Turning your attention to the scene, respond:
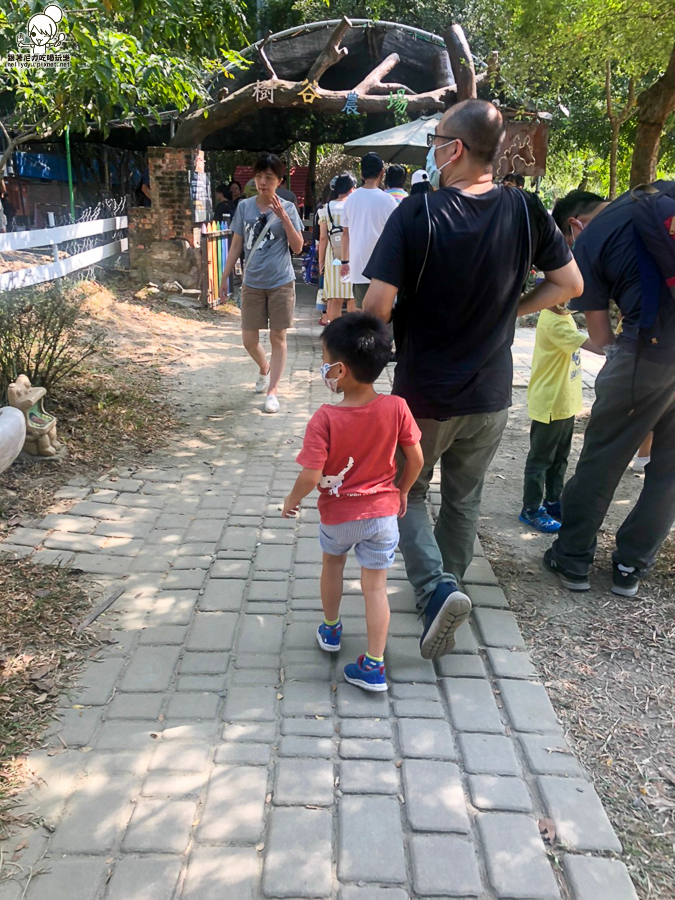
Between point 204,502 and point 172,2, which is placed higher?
point 172,2

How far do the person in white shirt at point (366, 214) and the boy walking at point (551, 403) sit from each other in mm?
2431

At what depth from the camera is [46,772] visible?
2.25 m

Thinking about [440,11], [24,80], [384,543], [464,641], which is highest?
[440,11]

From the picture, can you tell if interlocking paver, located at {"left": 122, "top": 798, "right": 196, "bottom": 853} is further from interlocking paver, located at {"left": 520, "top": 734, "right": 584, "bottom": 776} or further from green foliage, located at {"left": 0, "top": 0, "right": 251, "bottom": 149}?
green foliage, located at {"left": 0, "top": 0, "right": 251, "bottom": 149}

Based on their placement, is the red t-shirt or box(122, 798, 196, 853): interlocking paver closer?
box(122, 798, 196, 853): interlocking paver

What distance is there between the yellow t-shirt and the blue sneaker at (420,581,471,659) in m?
1.48

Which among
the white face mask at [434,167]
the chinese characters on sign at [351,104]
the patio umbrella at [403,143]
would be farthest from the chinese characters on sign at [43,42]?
the chinese characters on sign at [351,104]

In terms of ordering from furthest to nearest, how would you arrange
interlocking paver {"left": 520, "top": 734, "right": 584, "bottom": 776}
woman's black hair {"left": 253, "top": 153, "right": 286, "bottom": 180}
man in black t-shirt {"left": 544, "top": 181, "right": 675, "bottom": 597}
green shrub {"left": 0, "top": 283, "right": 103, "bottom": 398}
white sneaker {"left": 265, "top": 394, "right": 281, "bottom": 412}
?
white sneaker {"left": 265, "top": 394, "right": 281, "bottom": 412} < woman's black hair {"left": 253, "top": 153, "right": 286, "bottom": 180} < green shrub {"left": 0, "top": 283, "right": 103, "bottom": 398} < man in black t-shirt {"left": 544, "top": 181, "right": 675, "bottom": 597} < interlocking paver {"left": 520, "top": 734, "right": 584, "bottom": 776}

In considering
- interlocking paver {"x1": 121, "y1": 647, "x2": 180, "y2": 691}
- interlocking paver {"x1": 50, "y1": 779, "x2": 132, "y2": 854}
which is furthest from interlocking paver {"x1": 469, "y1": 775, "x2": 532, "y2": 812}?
interlocking paver {"x1": 121, "y1": 647, "x2": 180, "y2": 691}

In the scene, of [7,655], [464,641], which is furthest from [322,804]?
[7,655]

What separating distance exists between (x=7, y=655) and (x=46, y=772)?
2.15 feet

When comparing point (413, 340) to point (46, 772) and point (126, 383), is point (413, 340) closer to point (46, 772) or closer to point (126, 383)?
point (46, 772)

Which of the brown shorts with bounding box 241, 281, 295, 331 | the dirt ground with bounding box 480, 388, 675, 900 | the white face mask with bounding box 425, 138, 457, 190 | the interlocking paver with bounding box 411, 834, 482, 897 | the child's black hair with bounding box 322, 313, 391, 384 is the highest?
the white face mask with bounding box 425, 138, 457, 190

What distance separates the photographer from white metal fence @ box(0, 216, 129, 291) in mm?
7688
